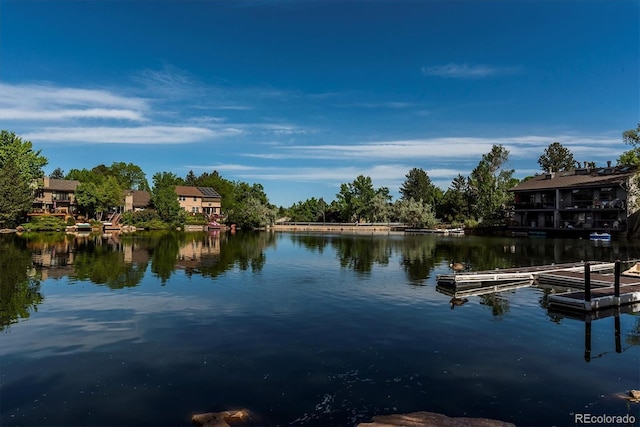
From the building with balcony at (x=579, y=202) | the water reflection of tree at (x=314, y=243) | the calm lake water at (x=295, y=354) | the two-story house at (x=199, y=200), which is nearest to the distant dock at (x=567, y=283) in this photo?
the calm lake water at (x=295, y=354)

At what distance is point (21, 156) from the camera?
305 ft

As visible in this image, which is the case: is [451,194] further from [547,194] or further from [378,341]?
[378,341]

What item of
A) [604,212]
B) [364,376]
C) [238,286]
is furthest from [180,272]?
[604,212]

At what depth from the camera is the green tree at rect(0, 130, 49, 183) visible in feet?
295

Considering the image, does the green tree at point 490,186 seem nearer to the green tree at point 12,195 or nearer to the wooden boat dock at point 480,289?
the wooden boat dock at point 480,289

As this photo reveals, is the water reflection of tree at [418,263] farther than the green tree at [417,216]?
No

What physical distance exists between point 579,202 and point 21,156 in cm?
11538

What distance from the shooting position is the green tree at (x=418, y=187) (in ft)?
480

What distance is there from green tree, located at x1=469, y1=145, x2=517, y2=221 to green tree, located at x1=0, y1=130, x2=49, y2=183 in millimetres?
103292

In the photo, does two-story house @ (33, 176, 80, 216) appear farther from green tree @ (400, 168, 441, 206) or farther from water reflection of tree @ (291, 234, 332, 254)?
green tree @ (400, 168, 441, 206)

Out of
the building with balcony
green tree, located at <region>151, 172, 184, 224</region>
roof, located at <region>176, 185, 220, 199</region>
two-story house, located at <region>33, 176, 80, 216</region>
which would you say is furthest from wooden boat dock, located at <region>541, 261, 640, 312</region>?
roof, located at <region>176, 185, 220, 199</region>

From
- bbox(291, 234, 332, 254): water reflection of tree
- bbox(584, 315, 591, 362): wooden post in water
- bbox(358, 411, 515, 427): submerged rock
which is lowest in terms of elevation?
bbox(584, 315, 591, 362): wooden post in water

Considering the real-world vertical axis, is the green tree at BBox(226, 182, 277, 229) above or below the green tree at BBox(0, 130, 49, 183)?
below

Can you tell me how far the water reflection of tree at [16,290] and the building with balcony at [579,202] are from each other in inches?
3380
